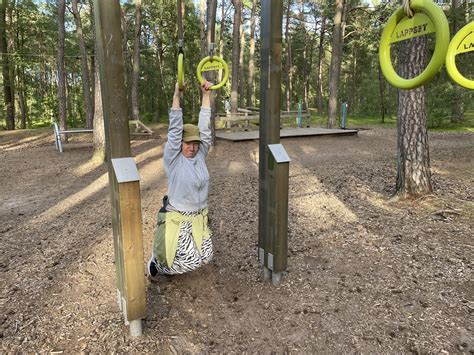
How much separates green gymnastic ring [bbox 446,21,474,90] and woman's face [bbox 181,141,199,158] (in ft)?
6.35

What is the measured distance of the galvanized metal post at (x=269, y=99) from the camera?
125 inches

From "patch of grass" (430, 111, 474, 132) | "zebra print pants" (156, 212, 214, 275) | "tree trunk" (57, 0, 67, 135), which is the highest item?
"tree trunk" (57, 0, 67, 135)

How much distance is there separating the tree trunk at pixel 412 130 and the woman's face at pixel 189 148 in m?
3.82

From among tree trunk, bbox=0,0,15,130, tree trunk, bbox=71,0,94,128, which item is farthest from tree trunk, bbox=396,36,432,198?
tree trunk, bbox=0,0,15,130

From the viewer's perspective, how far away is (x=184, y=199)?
3.11 metres

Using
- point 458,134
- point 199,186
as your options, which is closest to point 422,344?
point 199,186

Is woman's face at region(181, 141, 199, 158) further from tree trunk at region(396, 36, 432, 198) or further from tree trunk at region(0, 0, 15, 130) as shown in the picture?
tree trunk at region(0, 0, 15, 130)

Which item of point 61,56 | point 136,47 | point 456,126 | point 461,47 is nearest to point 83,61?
point 61,56

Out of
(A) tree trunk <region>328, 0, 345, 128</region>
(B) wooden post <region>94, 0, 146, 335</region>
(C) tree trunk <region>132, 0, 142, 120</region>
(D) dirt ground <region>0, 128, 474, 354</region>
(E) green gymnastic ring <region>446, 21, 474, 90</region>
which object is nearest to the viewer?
(E) green gymnastic ring <region>446, 21, 474, 90</region>

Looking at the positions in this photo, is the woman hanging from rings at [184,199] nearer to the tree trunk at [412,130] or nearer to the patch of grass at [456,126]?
the tree trunk at [412,130]

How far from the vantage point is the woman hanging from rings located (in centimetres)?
305

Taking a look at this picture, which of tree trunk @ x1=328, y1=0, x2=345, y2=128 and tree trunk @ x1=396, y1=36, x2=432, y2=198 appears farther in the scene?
tree trunk @ x1=328, y1=0, x2=345, y2=128

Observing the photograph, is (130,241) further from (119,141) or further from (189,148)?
(189,148)

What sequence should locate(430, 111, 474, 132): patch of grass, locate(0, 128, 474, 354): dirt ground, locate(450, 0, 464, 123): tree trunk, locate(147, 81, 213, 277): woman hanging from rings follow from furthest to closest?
locate(430, 111, 474, 132): patch of grass < locate(450, 0, 464, 123): tree trunk < locate(147, 81, 213, 277): woman hanging from rings < locate(0, 128, 474, 354): dirt ground
